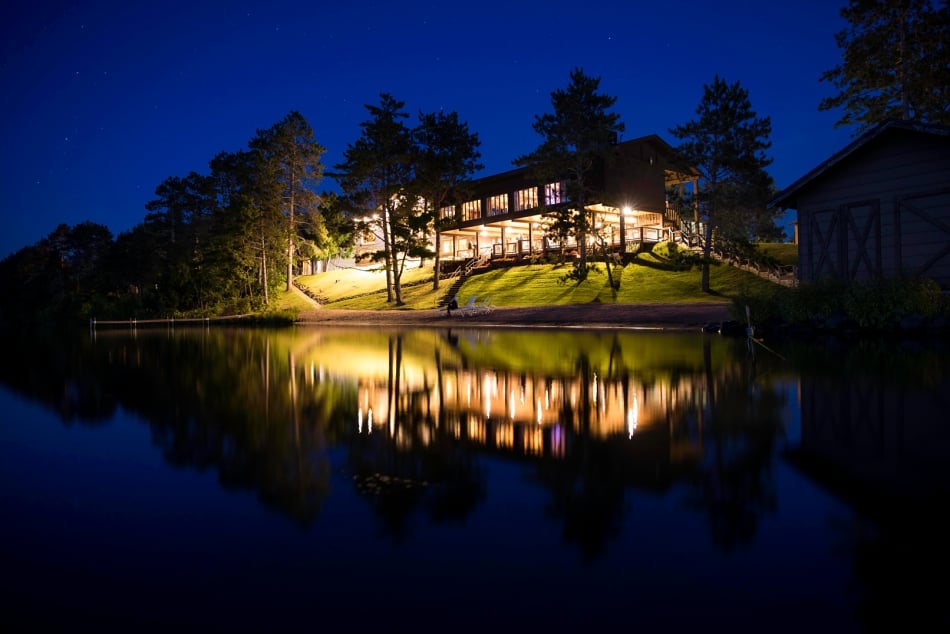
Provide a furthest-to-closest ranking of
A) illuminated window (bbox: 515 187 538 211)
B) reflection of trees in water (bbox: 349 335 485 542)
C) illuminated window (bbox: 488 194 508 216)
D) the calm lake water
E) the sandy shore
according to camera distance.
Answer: illuminated window (bbox: 488 194 508 216) → illuminated window (bbox: 515 187 538 211) → the sandy shore → reflection of trees in water (bbox: 349 335 485 542) → the calm lake water

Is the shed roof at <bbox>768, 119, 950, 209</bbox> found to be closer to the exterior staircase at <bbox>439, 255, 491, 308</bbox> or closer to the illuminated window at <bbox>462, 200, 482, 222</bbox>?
the exterior staircase at <bbox>439, 255, 491, 308</bbox>

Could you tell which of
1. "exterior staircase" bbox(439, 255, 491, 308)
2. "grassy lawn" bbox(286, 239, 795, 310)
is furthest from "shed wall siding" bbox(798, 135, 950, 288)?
"exterior staircase" bbox(439, 255, 491, 308)

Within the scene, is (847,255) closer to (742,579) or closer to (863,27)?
(863,27)

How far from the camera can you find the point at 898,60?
2933cm

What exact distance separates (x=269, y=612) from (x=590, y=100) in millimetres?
40853

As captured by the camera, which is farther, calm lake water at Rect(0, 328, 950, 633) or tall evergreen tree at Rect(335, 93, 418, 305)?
tall evergreen tree at Rect(335, 93, 418, 305)

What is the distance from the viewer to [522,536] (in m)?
3.87

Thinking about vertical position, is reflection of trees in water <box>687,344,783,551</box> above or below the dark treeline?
below

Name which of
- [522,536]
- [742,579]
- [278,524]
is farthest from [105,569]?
[742,579]

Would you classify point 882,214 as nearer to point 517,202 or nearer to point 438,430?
point 438,430

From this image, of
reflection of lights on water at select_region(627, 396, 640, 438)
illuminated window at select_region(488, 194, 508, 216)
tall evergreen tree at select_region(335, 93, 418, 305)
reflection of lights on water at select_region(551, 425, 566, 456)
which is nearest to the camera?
reflection of lights on water at select_region(551, 425, 566, 456)

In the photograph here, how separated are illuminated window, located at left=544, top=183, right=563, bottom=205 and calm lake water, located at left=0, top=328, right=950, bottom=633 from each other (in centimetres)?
4111

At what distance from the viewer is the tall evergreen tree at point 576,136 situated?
1569 inches

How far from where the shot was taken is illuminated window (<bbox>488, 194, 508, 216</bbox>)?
179 ft
